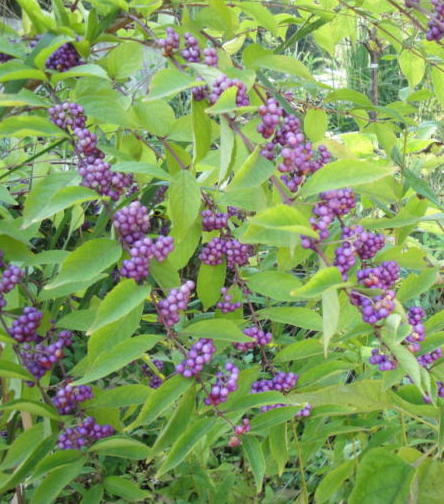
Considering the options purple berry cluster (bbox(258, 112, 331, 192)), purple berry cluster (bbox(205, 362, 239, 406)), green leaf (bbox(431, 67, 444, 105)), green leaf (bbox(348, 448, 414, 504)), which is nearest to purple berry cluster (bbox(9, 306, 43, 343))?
purple berry cluster (bbox(205, 362, 239, 406))

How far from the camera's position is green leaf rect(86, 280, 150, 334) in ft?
1.93

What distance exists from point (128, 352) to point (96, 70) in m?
0.29

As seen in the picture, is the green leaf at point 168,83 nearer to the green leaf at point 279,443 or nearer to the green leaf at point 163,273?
the green leaf at point 163,273

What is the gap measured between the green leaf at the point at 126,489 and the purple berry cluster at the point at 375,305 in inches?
16.9

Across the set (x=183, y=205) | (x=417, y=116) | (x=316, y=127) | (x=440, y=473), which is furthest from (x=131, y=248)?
(x=417, y=116)

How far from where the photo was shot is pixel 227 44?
115cm

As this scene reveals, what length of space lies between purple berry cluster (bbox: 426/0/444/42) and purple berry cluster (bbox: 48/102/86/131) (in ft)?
1.48

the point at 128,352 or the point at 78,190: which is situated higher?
the point at 78,190

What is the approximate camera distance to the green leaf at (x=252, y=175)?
0.57 meters

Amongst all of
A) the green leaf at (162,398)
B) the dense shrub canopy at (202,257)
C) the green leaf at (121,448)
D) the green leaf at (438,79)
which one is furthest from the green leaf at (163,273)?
the green leaf at (438,79)

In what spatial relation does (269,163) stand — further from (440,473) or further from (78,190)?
(440,473)

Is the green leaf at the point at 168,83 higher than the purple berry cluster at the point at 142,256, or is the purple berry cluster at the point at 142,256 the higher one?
the green leaf at the point at 168,83

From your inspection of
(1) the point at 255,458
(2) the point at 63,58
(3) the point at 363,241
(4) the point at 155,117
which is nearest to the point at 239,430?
(1) the point at 255,458

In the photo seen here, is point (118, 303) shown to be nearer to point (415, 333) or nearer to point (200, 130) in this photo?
point (200, 130)
